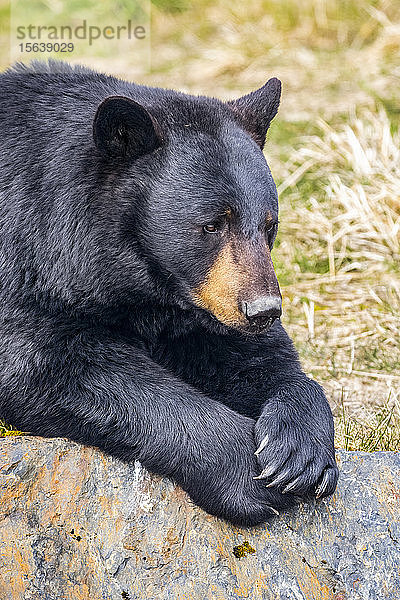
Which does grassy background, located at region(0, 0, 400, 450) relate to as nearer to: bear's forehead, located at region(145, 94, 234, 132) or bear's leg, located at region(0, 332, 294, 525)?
bear's leg, located at region(0, 332, 294, 525)

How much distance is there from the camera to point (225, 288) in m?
3.37

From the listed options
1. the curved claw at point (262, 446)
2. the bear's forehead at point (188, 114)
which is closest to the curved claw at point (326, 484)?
the curved claw at point (262, 446)

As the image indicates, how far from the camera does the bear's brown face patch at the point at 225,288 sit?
3.33 metres

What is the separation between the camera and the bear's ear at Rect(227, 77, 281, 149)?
395cm

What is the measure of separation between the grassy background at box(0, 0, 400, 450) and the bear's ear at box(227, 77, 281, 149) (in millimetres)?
1586

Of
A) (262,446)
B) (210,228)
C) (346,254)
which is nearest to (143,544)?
(262,446)

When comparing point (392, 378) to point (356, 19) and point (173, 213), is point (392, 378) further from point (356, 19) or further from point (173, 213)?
point (356, 19)

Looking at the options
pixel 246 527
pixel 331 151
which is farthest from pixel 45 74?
pixel 331 151

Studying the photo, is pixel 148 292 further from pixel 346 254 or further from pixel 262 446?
pixel 346 254

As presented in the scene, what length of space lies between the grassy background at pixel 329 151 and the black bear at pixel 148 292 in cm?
107

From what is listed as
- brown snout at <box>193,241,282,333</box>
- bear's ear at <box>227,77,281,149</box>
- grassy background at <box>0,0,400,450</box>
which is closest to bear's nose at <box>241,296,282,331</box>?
brown snout at <box>193,241,282,333</box>

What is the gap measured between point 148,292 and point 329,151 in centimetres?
518

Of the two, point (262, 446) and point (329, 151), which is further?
point (329, 151)

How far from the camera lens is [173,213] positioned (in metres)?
3.46
